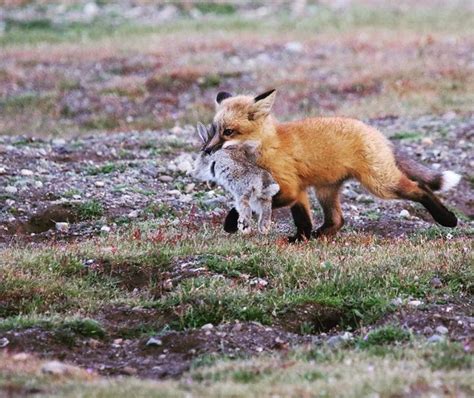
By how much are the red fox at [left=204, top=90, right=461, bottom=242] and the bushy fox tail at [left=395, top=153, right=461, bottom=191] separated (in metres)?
0.03

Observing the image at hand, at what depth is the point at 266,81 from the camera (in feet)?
70.0

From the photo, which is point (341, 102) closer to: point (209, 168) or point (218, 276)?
point (209, 168)

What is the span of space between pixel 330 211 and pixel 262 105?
1.70 meters

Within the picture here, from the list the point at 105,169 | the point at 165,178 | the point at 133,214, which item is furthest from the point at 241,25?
the point at 133,214

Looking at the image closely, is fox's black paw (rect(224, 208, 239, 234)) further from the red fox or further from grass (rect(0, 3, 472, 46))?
grass (rect(0, 3, 472, 46))

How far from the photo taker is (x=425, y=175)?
11.3 metres

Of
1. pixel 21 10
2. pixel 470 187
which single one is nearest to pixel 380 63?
pixel 470 187

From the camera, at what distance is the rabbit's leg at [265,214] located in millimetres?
10273

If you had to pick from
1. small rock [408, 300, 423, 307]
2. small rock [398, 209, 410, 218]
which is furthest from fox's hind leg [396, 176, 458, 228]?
small rock [408, 300, 423, 307]

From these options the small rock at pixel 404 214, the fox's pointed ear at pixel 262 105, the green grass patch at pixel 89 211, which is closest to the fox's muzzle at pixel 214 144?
the fox's pointed ear at pixel 262 105

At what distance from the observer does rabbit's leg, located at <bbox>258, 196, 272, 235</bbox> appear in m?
10.3

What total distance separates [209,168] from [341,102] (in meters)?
9.74

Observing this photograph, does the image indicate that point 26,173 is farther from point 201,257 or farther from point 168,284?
point 168,284

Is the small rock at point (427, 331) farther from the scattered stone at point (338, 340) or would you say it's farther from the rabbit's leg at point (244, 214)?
the rabbit's leg at point (244, 214)
